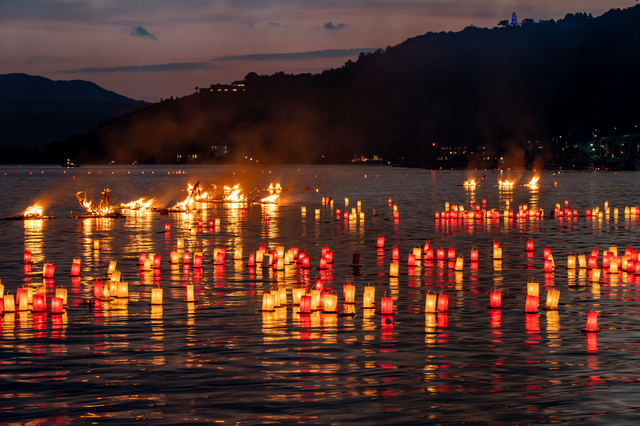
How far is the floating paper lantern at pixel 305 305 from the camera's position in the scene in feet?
81.3

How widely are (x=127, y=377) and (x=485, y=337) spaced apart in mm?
9015

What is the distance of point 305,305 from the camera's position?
24.8 m

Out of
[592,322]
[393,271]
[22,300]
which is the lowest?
[592,322]

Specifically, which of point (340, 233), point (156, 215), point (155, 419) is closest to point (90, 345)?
point (155, 419)

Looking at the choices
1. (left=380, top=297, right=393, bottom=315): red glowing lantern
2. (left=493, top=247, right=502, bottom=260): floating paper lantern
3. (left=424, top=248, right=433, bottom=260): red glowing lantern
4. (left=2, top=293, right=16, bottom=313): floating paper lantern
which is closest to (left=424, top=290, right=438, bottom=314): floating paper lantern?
(left=380, top=297, right=393, bottom=315): red glowing lantern

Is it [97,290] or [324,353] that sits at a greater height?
[97,290]

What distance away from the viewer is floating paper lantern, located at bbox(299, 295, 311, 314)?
24.8 metres

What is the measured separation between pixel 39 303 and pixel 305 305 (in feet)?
25.4

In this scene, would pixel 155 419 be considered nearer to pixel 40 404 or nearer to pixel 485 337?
pixel 40 404

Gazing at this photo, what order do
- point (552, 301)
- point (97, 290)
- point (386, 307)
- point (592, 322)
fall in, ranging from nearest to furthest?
point (592, 322) → point (386, 307) → point (552, 301) → point (97, 290)

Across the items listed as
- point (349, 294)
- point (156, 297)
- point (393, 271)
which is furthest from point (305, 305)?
point (393, 271)

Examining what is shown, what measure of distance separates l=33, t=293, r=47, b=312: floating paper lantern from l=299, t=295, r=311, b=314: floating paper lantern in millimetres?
7459

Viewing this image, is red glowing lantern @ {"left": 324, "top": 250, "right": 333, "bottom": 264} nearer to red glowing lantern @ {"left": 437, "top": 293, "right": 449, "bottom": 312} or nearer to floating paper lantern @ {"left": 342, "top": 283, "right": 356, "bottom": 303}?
floating paper lantern @ {"left": 342, "top": 283, "right": 356, "bottom": 303}

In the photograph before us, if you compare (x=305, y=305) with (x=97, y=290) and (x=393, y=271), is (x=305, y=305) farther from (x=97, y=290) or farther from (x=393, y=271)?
(x=393, y=271)
